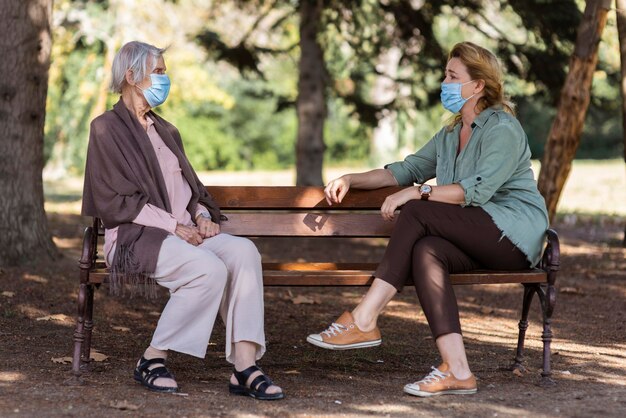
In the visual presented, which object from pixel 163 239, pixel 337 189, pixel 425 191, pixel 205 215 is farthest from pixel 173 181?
pixel 425 191

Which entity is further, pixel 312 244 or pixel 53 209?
pixel 53 209

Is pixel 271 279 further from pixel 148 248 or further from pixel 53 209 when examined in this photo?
pixel 53 209

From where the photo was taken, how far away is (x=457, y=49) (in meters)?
4.89

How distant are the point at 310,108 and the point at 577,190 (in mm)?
7867

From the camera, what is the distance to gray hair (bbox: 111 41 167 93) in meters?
4.74

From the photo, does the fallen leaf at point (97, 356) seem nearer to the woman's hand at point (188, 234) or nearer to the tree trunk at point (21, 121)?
the woman's hand at point (188, 234)

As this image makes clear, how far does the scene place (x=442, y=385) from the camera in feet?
14.7

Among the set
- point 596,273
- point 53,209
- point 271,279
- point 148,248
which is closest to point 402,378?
point 271,279

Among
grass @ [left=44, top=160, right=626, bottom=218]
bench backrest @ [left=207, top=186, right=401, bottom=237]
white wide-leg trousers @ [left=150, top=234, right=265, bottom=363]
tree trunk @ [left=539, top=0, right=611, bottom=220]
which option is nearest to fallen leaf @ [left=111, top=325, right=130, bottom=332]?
bench backrest @ [left=207, top=186, right=401, bottom=237]

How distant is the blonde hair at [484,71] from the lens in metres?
4.85

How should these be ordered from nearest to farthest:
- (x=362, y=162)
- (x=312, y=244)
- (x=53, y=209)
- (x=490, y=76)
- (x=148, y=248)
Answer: (x=148, y=248), (x=490, y=76), (x=312, y=244), (x=53, y=209), (x=362, y=162)

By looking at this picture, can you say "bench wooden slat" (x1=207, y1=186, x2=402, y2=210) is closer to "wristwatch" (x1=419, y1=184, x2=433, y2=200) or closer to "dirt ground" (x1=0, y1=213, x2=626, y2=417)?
"wristwatch" (x1=419, y1=184, x2=433, y2=200)

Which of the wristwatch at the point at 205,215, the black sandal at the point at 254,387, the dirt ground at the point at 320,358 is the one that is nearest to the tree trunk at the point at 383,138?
the dirt ground at the point at 320,358

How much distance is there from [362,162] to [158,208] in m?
24.9
